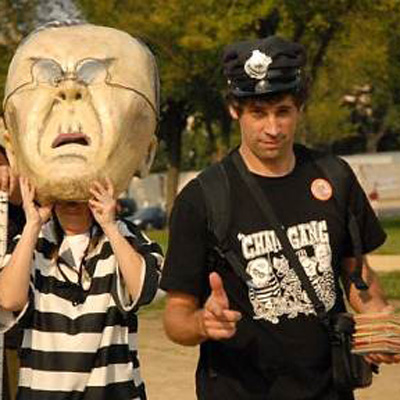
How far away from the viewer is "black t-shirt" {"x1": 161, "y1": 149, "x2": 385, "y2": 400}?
403 cm

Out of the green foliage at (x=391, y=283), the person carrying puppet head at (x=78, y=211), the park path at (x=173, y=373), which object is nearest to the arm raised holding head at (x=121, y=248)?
the person carrying puppet head at (x=78, y=211)

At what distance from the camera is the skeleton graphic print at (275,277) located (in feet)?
13.2

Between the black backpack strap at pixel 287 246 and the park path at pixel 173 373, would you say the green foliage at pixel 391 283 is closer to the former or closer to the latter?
the park path at pixel 173 373

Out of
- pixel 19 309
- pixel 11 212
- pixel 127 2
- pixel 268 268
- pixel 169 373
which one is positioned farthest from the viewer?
pixel 127 2

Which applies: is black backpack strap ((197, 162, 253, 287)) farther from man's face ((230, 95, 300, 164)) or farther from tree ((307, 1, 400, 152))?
tree ((307, 1, 400, 152))

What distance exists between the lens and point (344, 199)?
417 centimetres

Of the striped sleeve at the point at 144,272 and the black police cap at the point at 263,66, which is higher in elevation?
the black police cap at the point at 263,66

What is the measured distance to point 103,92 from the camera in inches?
192

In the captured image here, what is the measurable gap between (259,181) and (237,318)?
0.61m

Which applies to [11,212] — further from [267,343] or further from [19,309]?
[267,343]

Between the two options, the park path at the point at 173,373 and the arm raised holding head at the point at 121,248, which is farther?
the park path at the point at 173,373

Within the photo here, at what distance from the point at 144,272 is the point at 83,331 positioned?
0.31 m

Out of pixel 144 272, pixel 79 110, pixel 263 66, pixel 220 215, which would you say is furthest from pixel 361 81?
pixel 220 215

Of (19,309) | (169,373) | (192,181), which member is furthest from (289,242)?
(169,373)
